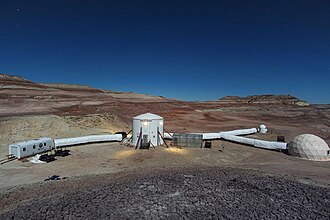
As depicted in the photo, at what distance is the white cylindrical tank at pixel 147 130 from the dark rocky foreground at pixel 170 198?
1054 cm

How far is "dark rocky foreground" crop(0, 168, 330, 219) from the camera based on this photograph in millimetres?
11774

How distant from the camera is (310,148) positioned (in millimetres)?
23172

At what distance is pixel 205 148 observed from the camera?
27.8 metres

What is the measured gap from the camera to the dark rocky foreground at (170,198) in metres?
11.8

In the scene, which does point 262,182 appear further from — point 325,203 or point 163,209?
point 163,209

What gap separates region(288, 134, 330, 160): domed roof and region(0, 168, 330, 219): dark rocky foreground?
808 cm

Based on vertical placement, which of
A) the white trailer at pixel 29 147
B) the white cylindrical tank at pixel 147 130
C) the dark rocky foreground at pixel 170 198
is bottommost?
the dark rocky foreground at pixel 170 198

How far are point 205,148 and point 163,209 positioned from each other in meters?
16.4

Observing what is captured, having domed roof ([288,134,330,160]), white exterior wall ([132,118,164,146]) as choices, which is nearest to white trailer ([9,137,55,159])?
white exterior wall ([132,118,164,146])

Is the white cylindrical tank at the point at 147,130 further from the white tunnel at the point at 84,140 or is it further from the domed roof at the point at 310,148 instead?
the domed roof at the point at 310,148

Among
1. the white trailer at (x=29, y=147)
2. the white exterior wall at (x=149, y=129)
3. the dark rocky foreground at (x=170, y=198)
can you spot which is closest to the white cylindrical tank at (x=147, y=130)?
the white exterior wall at (x=149, y=129)

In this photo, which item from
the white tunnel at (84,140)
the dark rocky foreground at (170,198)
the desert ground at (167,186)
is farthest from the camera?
the white tunnel at (84,140)

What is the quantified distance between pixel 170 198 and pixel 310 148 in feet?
58.4

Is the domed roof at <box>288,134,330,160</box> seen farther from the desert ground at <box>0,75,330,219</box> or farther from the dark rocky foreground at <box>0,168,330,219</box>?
the dark rocky foreground at <box>0,168,330,219</box>
